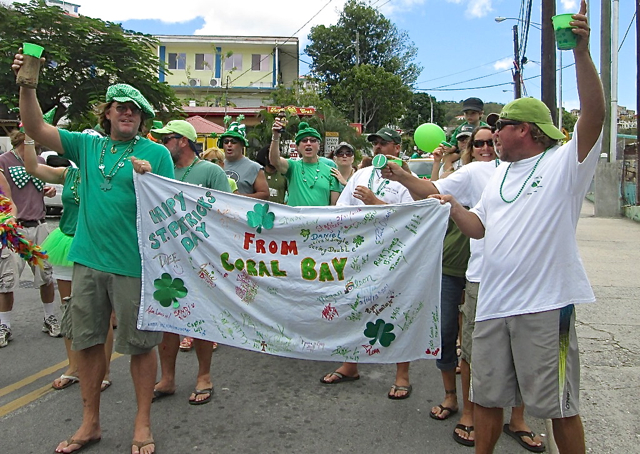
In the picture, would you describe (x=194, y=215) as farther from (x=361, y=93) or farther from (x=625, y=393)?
(x=361, y=93)

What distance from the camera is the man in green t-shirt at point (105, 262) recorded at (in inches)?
132

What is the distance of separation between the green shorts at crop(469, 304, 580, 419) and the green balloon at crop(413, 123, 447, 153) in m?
2.91

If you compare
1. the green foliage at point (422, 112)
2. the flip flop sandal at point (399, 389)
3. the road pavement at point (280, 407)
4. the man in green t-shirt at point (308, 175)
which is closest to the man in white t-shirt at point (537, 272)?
the road pavement at point (280, 407)

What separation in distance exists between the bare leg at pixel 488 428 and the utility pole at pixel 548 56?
6.66 meters

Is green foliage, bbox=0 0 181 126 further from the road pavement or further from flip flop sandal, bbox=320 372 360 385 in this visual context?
flip flop sandal, bbox=320 372 360 385

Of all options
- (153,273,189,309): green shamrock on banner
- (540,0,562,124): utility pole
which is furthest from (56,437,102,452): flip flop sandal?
(540,0,562,124): utility pole

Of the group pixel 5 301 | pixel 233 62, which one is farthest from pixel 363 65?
pixel 5 301

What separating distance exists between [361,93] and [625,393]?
37703 mm

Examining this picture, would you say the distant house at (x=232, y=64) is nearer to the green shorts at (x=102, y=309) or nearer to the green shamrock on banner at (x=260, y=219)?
the green shamrock on banner at (x=260, y=219)

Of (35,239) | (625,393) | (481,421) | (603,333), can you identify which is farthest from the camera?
(35,239)

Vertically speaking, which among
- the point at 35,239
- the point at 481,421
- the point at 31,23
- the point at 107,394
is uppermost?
the point at 31,23

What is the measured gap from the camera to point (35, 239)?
592 centimetres

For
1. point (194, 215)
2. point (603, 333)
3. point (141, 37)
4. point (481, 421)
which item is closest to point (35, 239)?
point (194, 215)

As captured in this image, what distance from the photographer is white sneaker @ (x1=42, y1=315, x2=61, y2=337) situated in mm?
5727
